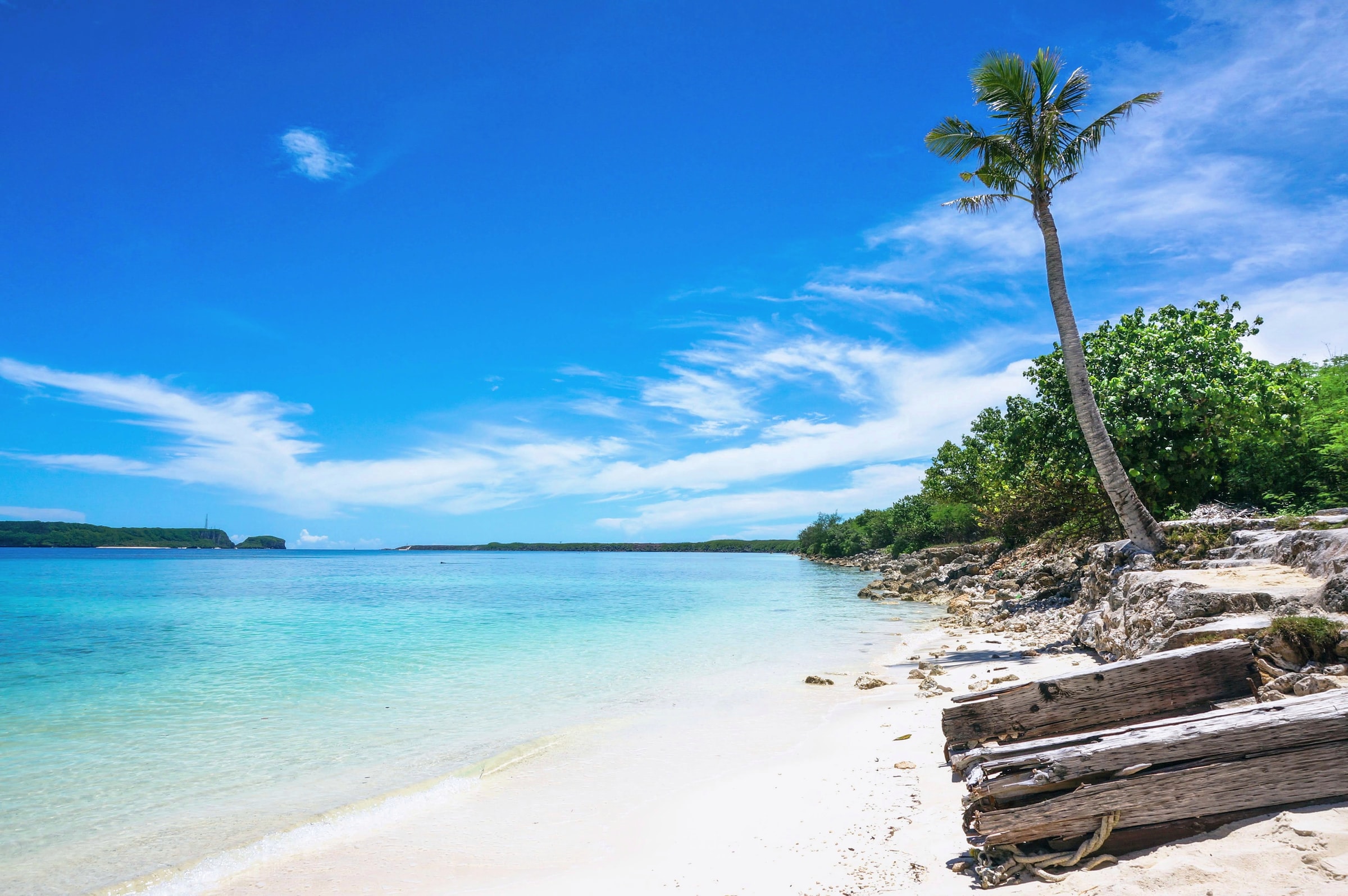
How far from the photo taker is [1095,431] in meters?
13.4

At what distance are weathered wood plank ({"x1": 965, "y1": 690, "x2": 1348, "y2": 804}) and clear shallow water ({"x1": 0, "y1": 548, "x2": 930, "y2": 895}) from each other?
6938 mm

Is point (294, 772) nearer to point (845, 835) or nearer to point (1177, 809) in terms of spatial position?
point (845, 835)

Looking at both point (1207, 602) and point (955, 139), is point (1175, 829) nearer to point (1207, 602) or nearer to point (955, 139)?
point (1207, 602)

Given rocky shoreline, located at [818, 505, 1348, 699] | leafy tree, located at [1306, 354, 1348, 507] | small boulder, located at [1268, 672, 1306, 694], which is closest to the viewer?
small boulder, located at [1268, 672, 1306, 694]

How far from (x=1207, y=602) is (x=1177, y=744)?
5475 mm

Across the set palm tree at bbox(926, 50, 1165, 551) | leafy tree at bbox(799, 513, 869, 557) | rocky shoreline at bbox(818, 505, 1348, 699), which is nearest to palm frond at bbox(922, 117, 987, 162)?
palm tree at bbox(926, 50, 1165, 551)

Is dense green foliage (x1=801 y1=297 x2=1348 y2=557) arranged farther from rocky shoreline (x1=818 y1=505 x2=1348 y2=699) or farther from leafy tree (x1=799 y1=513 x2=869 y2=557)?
leafy tree (x1=799 y1=513 x2=869 y2=557)

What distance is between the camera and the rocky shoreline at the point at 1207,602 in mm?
5672

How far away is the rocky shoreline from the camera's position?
5672 millimetres

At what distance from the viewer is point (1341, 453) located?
553 inches

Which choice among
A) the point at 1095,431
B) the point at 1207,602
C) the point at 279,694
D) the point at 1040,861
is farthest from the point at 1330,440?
the point at 279,694

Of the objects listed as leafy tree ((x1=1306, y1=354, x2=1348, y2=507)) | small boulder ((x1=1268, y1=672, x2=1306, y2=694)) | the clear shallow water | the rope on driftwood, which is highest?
leafy tree ((x1=1306, y1=354, x2=1348, y2=507))

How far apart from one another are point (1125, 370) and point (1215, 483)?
3663 mm

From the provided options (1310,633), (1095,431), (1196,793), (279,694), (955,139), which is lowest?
(279,694)
